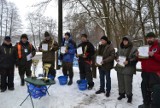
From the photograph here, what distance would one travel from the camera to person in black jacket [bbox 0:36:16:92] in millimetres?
8398

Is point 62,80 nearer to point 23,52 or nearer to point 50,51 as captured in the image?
point 50,51

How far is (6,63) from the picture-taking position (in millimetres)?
8406

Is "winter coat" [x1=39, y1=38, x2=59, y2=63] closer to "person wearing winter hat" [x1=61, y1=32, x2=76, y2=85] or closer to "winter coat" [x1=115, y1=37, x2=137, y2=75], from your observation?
"person wearing winter hat" [x1=61, y1=32, x2=76, y2=85]

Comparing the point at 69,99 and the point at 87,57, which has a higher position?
the point at 87,57

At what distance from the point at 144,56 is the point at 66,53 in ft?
10.6

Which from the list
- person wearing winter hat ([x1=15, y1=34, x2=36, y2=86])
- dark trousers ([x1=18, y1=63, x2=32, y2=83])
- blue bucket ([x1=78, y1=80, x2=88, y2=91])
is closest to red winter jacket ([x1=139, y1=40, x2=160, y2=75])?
blue bucket ([x1=78, y1=80, x2=88, y2=91])

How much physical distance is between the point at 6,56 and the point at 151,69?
471 cm

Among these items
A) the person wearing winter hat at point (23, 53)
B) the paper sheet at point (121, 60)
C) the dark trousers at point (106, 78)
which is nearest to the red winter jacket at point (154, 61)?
the paper sheet at point (121, 60)

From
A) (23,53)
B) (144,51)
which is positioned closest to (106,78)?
(144,51)

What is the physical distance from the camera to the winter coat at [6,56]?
27.5 ft

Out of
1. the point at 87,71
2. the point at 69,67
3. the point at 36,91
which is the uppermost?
the point at 69,67

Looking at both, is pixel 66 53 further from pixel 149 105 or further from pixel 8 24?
pixel 8 24

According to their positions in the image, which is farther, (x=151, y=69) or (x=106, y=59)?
(x=106, y=59)

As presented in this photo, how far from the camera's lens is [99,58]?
7.67 m
